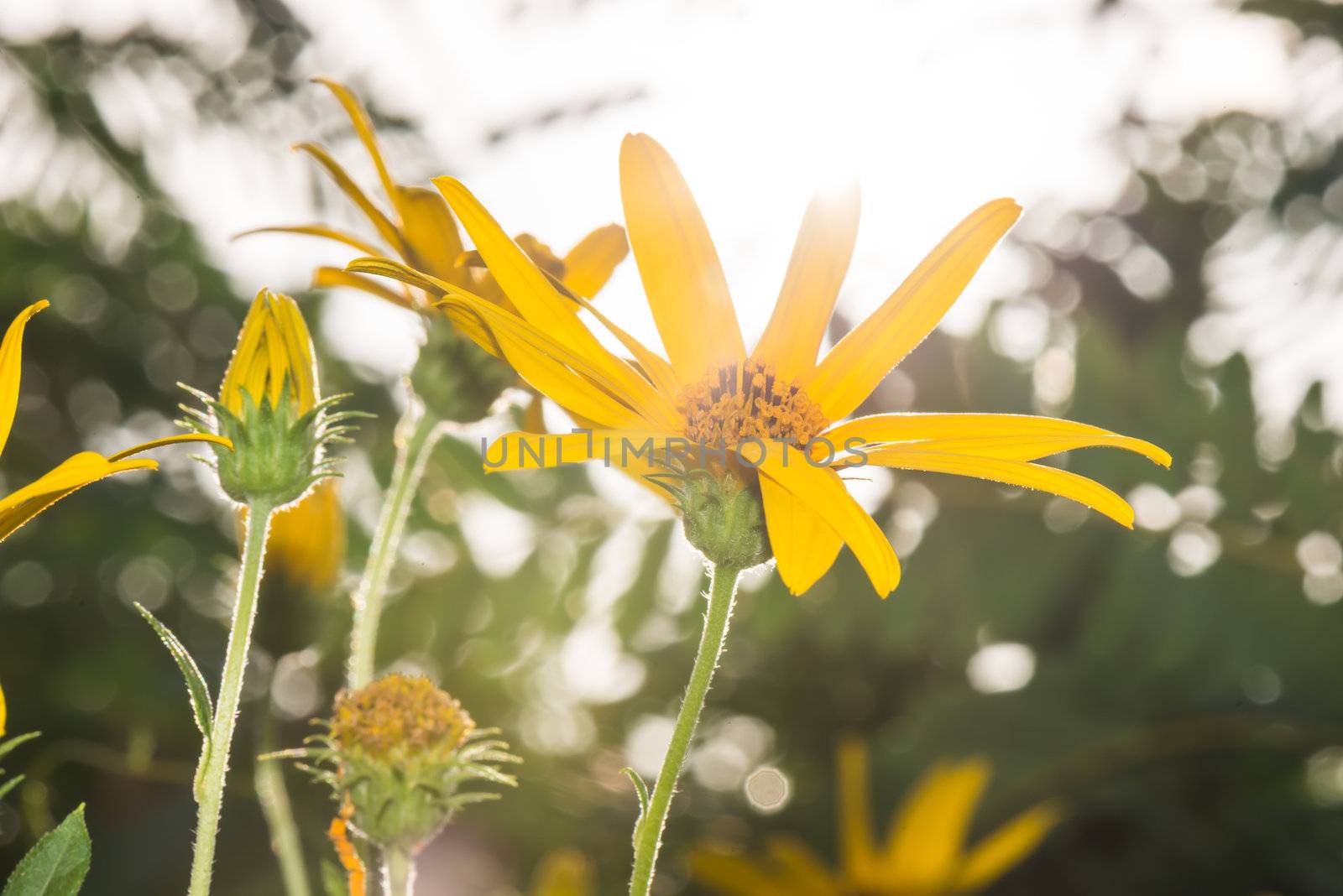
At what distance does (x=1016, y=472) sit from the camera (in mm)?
625

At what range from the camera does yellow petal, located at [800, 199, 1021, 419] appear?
72 centimetres

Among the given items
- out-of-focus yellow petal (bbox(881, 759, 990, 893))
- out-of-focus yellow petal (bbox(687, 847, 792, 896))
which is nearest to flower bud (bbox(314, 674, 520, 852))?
out-of-focus yellow petal (bbox(687, 847, 792, 896))

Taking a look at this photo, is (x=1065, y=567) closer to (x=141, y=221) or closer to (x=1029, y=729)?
(x=1029, y=729)

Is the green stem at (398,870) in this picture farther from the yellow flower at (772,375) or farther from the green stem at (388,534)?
the yellow flower at (772,375)

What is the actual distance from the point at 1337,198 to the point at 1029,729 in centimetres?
98

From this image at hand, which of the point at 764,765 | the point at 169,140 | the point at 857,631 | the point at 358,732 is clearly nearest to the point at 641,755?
the point at 764,765

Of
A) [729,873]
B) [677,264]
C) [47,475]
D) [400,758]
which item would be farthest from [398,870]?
[729,873]

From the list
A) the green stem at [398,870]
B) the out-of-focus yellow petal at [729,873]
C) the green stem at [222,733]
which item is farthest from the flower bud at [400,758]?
the out-of-focus yellow petal at [729,873]

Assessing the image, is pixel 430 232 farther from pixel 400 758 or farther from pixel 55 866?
pixel 55 866

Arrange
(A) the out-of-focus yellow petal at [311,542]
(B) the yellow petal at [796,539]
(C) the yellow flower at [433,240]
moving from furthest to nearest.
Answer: (A) the out-of-focus yellow petal at [311,542]
(C) the yellow flower at [433,240]
(B) the yellow petal at [796,539]

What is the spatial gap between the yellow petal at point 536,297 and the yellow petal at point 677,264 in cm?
6

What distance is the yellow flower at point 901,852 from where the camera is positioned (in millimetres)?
1525

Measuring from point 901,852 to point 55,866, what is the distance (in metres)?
1.41

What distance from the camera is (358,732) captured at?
2.41 feet
